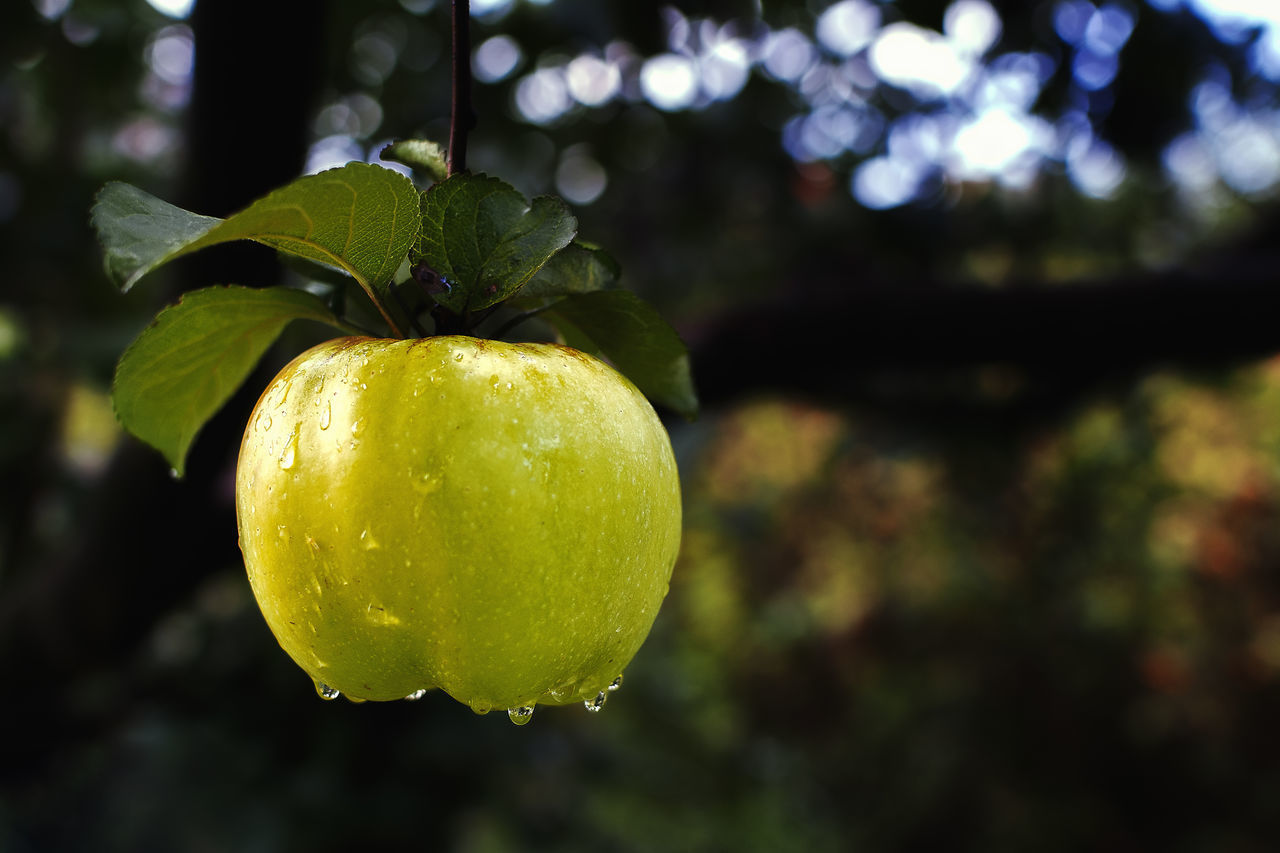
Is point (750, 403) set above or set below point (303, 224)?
below

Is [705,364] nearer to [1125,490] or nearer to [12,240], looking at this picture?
[12,240]

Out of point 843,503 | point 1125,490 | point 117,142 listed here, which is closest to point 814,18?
point 117,142

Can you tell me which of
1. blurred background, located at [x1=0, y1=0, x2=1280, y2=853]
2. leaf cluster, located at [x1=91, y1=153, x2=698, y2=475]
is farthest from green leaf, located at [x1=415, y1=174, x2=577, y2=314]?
blurred background, located at [x1=0, y1=0, x2=1280, y2=853]

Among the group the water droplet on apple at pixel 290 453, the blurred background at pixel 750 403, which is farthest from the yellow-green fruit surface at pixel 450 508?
the blurred background at pixel 750 403

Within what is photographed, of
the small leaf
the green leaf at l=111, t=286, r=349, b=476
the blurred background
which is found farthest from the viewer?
the blurred background

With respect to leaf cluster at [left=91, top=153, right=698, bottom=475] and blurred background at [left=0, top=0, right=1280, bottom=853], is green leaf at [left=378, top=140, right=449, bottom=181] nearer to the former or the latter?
leaf cluster at [left=91, top=153, right=698, bottom=475]

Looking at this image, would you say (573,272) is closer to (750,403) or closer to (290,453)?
(290,453)

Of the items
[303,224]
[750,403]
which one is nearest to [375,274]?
[303,224]
